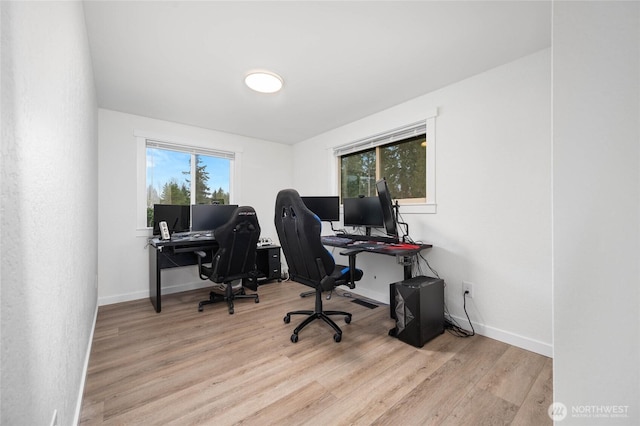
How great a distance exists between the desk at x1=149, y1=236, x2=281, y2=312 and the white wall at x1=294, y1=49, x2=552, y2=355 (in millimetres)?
2309

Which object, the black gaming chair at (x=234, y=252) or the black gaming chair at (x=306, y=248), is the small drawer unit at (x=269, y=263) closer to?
the black gaming chair at (x=234, y=252)

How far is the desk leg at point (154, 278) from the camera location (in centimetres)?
284

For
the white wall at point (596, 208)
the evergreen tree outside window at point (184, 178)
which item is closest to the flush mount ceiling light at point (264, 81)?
the evergreen tree outside window at point (184, 178)

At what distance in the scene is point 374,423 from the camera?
1352mm

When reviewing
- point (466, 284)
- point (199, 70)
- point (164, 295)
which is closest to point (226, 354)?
point (164, 295)

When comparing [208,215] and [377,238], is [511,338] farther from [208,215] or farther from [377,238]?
[208,215]

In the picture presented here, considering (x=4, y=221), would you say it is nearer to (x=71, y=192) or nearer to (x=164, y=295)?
(x=71, y=192)

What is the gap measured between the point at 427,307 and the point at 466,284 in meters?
0.56

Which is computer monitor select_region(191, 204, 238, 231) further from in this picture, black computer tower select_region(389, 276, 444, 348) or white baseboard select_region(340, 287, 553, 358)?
white baseboard select_region(340, 287, 553, 358)

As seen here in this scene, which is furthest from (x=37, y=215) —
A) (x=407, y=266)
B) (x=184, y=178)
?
(x=184, y=178)

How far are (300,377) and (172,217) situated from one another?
2752mm

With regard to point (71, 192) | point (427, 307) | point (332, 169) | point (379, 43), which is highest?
point (379, 43)

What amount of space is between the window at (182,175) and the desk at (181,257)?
1.96ft

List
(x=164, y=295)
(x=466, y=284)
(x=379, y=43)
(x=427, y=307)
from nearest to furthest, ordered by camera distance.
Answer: (x=379, y=43) → (x=427, y=307) → (x=466, y=284) → (x=164, y=295)
